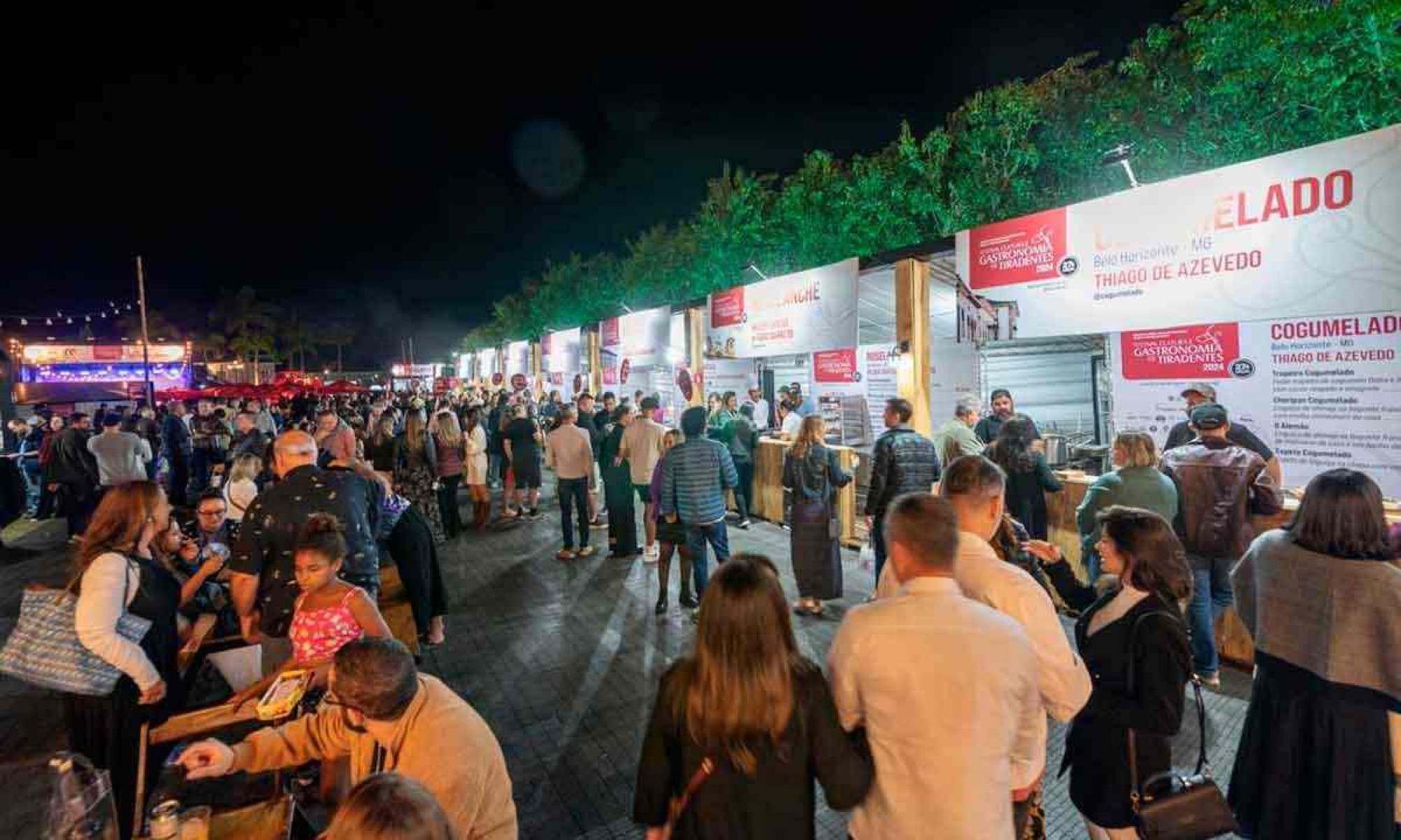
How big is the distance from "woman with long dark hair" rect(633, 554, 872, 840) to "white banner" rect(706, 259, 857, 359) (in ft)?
24.2

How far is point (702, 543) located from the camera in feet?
19.3

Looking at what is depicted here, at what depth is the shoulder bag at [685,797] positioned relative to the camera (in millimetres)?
1721

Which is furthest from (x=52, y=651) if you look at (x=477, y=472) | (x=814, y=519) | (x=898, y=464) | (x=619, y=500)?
(x=477, y=472)

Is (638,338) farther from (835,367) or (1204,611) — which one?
(1204,611)

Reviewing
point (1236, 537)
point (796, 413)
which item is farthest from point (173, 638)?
point (796, 413)

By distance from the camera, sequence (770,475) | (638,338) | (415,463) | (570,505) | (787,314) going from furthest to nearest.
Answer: (638,338) → (787,314) → (770,475) → (415,463) → (570,505)

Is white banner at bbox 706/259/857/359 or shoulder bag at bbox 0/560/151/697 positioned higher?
white banner at bbox 706/259/857/359

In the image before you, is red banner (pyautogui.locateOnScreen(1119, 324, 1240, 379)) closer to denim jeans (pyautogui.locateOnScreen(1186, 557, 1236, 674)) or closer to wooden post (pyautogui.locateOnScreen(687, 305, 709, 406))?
denim jeans (pyautogui.locateOnScreen(1186, 557, 1236, 674))

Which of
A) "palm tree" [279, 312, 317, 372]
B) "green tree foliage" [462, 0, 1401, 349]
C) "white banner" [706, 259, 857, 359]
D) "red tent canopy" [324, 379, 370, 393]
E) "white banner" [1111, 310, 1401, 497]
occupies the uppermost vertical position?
"palm tree" [279, 312, 317, 372]

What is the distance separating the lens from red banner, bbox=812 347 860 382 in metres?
13.0

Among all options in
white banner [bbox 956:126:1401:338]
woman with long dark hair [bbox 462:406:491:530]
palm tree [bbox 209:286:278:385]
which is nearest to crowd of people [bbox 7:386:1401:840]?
white banner [bbox 956:126:1401:338]

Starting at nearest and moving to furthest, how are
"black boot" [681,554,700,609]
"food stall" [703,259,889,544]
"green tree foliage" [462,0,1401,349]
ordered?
"black boot" [681,554,700,609] → "food stall" [703,259,889,544] → "green tree foliage" [462,0,1401,349]

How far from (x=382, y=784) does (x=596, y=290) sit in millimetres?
35190

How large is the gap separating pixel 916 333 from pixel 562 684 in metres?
5.80
